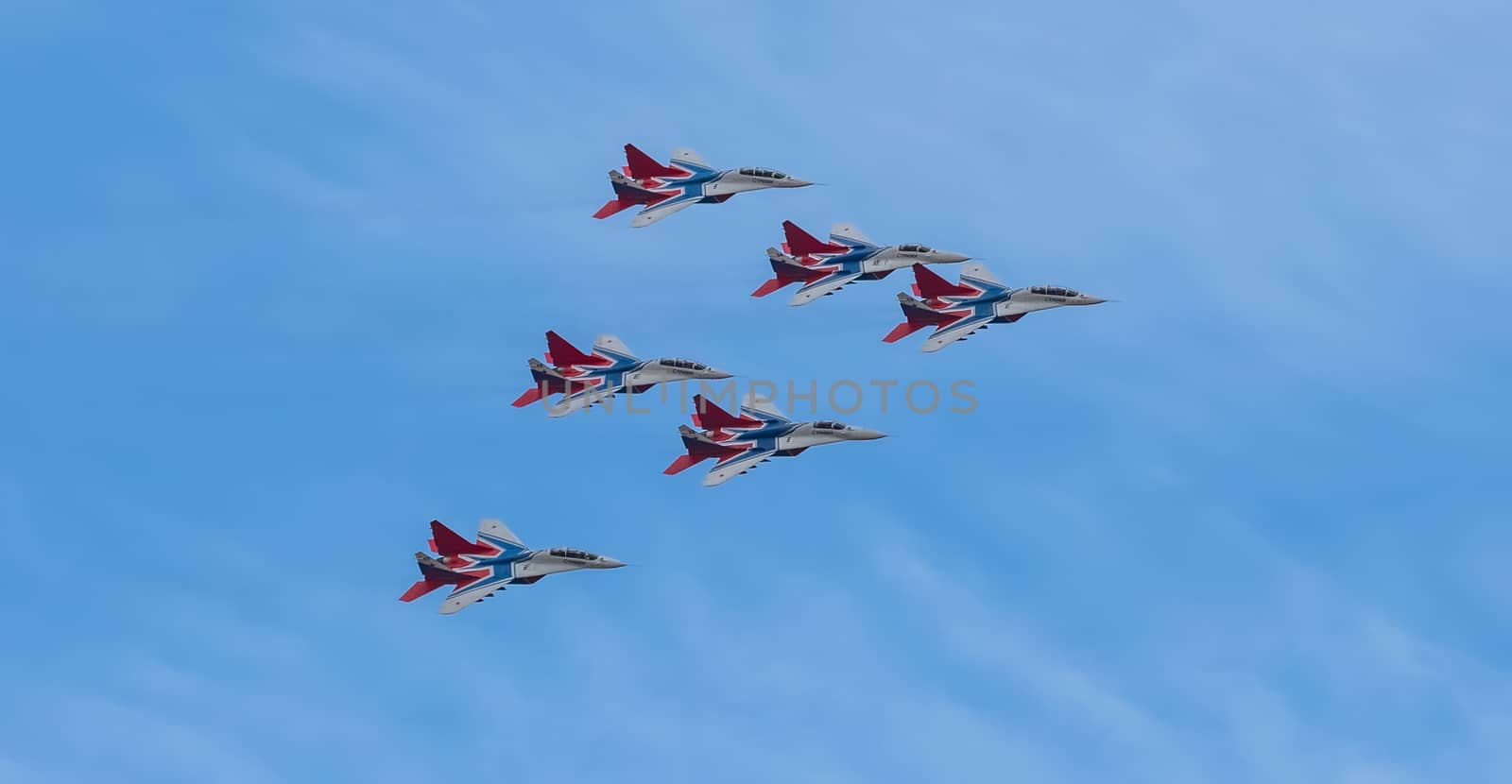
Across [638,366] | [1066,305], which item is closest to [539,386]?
[638,366]

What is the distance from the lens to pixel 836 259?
605ft

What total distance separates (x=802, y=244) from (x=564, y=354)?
1638cm

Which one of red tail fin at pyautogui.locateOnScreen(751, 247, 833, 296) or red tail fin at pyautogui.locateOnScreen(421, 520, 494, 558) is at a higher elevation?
red tail fin at pyautogui.locateOnScreen(751, 247, 833, 296)

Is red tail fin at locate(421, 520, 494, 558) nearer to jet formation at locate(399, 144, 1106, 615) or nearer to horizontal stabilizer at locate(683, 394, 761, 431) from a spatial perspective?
jet formation at locate(399, 144, 1106, 615)

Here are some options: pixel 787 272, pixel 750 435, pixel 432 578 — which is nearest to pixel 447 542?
pixel 432 578

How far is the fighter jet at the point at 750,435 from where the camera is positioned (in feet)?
574

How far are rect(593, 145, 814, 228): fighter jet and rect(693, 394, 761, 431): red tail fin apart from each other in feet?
56.3

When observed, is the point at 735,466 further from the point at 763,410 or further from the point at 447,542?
the point at 447,542

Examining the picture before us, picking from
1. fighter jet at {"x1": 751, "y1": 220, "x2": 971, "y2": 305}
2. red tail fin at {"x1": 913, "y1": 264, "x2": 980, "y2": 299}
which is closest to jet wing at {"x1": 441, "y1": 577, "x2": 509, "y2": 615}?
fighter jet at {"x1": 751, "y1": 220, "x2": 971, "y2": 305}

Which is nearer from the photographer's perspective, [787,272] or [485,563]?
[485,563]

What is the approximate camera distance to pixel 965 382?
169 m

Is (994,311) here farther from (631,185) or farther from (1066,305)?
(631,185)

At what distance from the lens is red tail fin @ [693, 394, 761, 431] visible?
176m

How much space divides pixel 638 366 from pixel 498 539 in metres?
16.1
